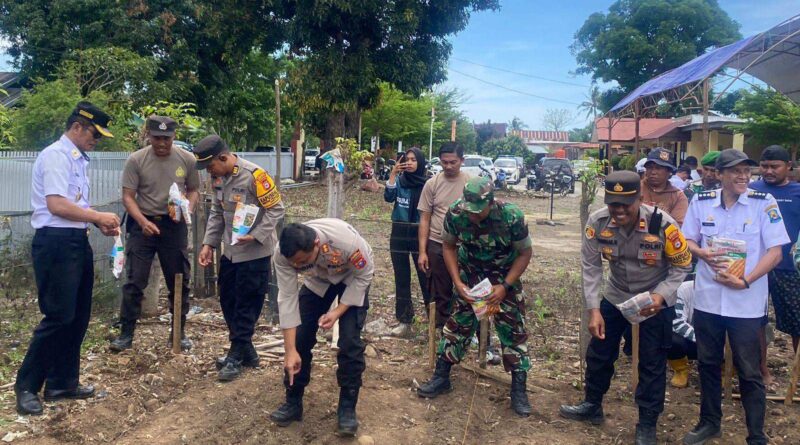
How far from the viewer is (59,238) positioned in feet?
13.1

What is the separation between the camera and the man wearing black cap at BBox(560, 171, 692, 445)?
383 cm

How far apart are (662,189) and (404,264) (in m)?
2.22

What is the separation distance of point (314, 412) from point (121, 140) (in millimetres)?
9509

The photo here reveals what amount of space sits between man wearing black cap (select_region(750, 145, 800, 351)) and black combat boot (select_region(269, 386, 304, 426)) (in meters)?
3.47

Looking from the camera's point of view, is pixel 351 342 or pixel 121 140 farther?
pixel 121 140

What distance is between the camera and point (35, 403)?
404cm

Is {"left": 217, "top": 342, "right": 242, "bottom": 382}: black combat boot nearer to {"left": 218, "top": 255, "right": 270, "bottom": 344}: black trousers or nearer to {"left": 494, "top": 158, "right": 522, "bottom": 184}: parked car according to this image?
{"left": 218, "top": 255, "right": 270, "bottom": 344}: black trousers

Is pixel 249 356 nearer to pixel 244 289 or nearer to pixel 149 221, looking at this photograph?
pixel 244 289

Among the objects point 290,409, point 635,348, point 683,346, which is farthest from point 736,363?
point 290,409

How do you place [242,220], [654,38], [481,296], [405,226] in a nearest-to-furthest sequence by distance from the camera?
[481,296] < [242,220] < [405,226] < [654,38]

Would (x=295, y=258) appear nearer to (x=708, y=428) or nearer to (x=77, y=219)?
(x=77, y=219)

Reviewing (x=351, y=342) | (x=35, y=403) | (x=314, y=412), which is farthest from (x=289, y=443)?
(x=35, y=403)

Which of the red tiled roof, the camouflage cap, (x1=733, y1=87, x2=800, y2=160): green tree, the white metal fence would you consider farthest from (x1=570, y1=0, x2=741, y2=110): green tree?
the camouflage cap

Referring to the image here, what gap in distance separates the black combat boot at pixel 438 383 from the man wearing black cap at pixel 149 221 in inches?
80.6
